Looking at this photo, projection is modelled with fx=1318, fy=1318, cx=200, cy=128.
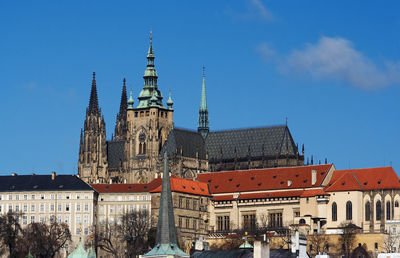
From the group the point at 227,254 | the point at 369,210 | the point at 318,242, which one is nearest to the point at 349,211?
the point at 369,210

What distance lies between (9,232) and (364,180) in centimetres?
5280

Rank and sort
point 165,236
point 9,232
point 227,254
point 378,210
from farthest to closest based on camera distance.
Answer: point 378,210, point 9,232, point 227,254, point 165,236

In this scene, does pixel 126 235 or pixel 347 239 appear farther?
pixel 126 235

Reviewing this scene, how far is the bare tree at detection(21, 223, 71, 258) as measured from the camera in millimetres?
184375

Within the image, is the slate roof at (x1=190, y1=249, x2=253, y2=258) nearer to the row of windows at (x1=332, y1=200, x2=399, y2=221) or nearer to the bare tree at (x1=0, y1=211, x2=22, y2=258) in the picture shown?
the bare tree at (x1=0, y1=211, x2=22, y2=258)

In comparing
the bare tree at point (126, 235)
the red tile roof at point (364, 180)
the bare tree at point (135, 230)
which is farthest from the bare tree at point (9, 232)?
the red tile roof at point (364, 180)

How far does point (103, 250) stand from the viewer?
195m

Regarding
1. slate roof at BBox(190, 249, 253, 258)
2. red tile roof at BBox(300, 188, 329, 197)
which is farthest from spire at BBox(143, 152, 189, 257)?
red tile roof at BBox(300, 188, 329, 197)

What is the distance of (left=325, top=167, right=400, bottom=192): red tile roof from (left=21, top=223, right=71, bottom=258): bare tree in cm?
3963

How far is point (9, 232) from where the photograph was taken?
19125cm

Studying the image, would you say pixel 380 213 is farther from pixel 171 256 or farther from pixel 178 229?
pixel 171 256

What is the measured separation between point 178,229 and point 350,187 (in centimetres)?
2606

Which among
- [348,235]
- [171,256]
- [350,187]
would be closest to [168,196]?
[171,256]

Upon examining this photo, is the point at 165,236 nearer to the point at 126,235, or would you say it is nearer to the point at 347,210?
the point at 126,235
